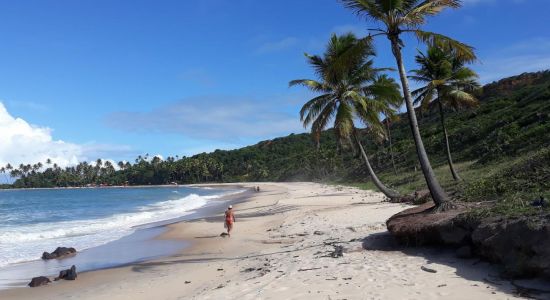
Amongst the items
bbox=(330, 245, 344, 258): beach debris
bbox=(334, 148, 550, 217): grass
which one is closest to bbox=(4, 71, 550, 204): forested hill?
bbox=(334, 148, 550, 217): grass

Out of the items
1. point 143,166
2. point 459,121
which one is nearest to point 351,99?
point 459,121

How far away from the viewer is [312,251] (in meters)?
10.2

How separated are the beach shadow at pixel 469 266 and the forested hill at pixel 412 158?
8.80ft

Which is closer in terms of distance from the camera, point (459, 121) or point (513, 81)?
point (459, 121)

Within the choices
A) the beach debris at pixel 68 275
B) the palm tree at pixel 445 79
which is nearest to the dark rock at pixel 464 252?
the beach debris at pixel 68 275

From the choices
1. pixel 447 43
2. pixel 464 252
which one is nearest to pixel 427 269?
→ pixel 464 252

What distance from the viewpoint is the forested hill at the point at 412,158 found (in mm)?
24481

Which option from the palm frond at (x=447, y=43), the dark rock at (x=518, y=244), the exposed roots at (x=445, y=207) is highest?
the palm frond at (x=447, y=43)

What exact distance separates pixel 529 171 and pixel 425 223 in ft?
12.7

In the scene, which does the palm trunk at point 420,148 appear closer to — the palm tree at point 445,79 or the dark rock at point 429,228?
the dark rock at point 429,228

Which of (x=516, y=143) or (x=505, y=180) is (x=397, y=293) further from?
(x=516, y=143)

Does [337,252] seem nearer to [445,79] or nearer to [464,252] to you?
[464,252]

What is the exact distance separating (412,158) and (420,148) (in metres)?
34.9

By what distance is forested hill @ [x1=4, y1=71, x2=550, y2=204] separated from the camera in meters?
24.5
